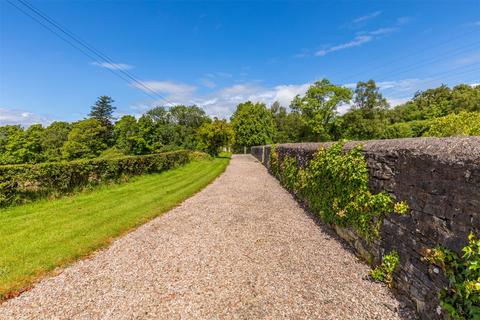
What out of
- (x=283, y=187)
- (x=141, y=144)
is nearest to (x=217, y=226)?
(x=283, y=187)

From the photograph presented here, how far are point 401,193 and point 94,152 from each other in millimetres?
60023

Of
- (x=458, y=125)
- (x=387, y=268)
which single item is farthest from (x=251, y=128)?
(x=387, y=268)

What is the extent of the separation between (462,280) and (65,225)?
24.6 feet

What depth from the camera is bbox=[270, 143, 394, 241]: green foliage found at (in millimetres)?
4113

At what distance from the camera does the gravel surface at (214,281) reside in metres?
3.08

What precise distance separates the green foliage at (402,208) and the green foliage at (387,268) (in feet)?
1.97

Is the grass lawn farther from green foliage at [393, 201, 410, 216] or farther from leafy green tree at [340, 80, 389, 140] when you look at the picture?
leafy green tree at [340, 80, 389, 140]

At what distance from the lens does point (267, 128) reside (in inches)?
2056

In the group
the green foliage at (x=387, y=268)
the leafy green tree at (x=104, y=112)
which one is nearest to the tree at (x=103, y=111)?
the leafy green tree at (x=104, y=112)

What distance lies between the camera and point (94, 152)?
53.3 metres

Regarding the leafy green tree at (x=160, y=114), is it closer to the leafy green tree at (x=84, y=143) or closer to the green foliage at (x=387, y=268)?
the leafy green tree at (x=84, y=143)

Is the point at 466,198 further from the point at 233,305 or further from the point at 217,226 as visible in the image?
the point at 217,226

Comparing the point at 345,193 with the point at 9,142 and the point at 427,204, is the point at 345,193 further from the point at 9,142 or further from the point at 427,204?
the point at 9,142

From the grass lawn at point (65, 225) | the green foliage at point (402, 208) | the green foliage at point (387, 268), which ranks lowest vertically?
the grass lawn at point (65, 225)
